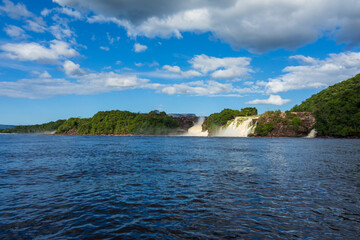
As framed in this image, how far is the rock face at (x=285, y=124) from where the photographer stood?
405 feet

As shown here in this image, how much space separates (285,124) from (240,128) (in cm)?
2582

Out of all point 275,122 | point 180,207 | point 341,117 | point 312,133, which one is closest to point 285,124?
point 275,122

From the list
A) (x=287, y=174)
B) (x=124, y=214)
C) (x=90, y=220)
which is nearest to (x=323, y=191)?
(x=287, y=174)

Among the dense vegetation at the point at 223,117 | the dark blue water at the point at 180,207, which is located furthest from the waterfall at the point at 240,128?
the dark blue water at the point at 180,207

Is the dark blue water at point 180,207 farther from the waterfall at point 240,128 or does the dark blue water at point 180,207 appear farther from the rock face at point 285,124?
the waterfall at point 240,128

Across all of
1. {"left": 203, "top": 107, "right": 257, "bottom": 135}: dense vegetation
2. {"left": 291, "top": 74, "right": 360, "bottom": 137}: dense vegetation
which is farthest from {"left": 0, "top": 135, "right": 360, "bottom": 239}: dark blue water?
{"left": 203, "top": 107, "right": 257, "bottom": 135}: dense vegetation

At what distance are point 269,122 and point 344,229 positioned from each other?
13150 cm

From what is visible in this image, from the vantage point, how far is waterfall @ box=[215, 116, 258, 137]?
5438 inches

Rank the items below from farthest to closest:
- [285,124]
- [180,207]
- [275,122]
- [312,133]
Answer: [275,122] → [285,124] → [312,133] → [180,207]

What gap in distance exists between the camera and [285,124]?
129625 mm

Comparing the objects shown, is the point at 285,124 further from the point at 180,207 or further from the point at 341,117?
the point at 180,207

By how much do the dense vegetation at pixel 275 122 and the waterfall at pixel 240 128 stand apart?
4407 millimetres

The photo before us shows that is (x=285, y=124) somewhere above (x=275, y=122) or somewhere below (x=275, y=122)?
below

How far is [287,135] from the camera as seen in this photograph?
422ft
